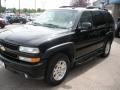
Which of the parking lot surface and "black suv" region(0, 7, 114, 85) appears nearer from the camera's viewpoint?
"black suv" region(0, 7, 114, 85)

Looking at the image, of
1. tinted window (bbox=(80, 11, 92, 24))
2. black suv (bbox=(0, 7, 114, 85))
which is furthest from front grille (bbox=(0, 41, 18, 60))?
tinted window (bbox=(80, 11, 92, 24))

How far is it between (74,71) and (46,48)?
1886 mm

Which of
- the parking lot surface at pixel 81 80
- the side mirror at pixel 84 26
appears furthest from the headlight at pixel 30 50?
the side mirror at pixel 84 26

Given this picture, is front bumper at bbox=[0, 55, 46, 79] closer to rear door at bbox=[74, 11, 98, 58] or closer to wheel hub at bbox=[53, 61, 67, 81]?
wheel hub at bbox=[53, 61, 67, 81]

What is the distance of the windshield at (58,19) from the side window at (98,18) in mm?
945

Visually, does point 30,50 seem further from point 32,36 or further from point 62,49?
point 62,49

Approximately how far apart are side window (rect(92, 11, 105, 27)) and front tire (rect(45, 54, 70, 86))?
1.85 metres

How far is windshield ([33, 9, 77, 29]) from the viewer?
4.97 metres

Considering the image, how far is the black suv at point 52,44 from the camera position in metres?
3.92

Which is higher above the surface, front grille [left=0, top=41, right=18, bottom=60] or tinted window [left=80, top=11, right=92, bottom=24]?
tinted window [left=80, top=11, right=92, bottom=24]

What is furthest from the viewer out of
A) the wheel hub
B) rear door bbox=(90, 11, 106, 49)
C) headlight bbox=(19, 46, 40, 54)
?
rear door bbox=(90, 11, 106, 49)

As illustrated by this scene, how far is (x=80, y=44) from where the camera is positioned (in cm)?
507

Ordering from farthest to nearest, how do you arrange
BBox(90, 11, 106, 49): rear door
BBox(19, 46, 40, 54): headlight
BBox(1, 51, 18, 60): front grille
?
BBox(90, 11, 106, 49): rear door, BBox(1, 51, 18, 60): front grille, BBox(19, 46, 40, 54): headlight

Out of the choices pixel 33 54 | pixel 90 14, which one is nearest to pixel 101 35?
pixel 90 14
